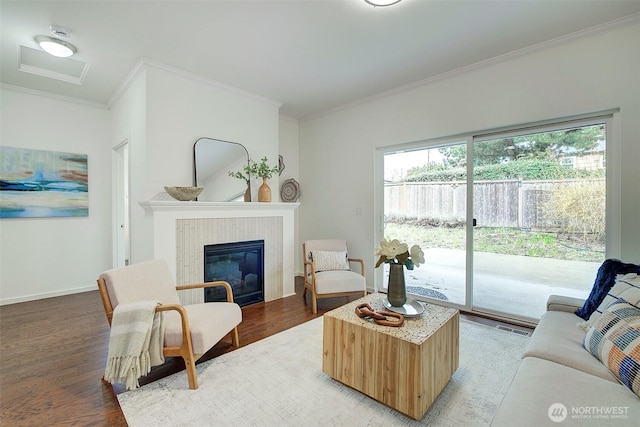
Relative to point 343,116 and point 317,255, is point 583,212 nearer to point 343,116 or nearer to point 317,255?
point 317,255

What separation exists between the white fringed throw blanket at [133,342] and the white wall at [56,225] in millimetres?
3002

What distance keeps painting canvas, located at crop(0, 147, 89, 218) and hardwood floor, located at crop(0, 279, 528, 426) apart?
3.93ft

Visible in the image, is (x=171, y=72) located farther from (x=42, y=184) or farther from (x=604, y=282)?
(x=604, y=282)

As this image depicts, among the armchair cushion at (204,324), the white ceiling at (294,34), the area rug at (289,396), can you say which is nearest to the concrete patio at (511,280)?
the area rug at (289,396)

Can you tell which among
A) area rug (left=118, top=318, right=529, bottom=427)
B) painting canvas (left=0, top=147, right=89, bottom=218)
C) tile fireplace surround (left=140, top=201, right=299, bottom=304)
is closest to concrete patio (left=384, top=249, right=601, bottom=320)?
area rug (left=118, top=318, right=529, bottom=427)

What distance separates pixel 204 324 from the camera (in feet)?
6.73

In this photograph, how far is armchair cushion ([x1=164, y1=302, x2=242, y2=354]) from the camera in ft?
6.37

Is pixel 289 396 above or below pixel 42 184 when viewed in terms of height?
below

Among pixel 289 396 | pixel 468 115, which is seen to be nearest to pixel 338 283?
pixel 289 396

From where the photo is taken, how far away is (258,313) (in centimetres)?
332

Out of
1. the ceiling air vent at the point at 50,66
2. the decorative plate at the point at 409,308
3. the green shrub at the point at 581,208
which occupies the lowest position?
the decorative plate at the point at 409,308

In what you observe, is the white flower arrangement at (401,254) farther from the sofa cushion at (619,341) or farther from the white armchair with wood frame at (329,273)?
the white armchair with wood frame at (329,273)

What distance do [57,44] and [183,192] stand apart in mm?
1676

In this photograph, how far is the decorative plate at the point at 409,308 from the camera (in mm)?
1960
